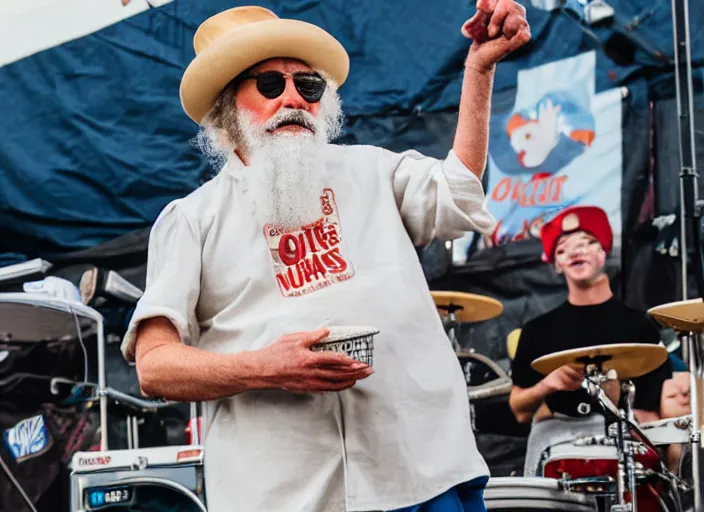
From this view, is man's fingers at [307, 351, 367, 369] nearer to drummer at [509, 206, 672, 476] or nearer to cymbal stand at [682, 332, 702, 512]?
cymbal stand at [682, 332, 702, 512]

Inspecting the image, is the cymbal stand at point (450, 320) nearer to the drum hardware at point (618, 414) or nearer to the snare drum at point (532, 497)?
the drum hardware at point (618, 414)

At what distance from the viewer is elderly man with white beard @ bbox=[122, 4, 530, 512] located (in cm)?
187

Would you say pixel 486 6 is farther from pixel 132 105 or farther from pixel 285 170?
pixel 132 105

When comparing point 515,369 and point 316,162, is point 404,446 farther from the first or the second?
point 515,369

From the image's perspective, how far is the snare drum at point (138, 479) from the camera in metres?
3.87

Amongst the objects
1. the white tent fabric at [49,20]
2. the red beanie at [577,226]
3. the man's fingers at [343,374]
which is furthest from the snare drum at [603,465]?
the white tent fabric at [49,20]

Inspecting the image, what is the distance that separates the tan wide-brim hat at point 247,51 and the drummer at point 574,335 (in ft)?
8.05

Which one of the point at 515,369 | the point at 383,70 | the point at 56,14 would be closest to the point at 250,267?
the point at 515,369

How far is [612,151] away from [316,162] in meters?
2.74

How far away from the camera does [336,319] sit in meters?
1.93

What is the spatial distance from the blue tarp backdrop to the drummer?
809 millimetres

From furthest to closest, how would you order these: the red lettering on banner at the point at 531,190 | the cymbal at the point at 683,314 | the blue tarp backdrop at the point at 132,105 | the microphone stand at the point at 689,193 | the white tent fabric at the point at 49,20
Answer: the white tent fabric at the point at 49,20 → the blue tarp backdrop at the point at 132,105 → the red lettering on banner at the point at 531,190 → the microphone stand at the point at 689,193 → the cymbal at the point at 683,314

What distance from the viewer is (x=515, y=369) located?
4.63 metres

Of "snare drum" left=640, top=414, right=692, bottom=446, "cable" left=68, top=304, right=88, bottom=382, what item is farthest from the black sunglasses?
"cable" left=68, top=304, right=88, bottom=382
